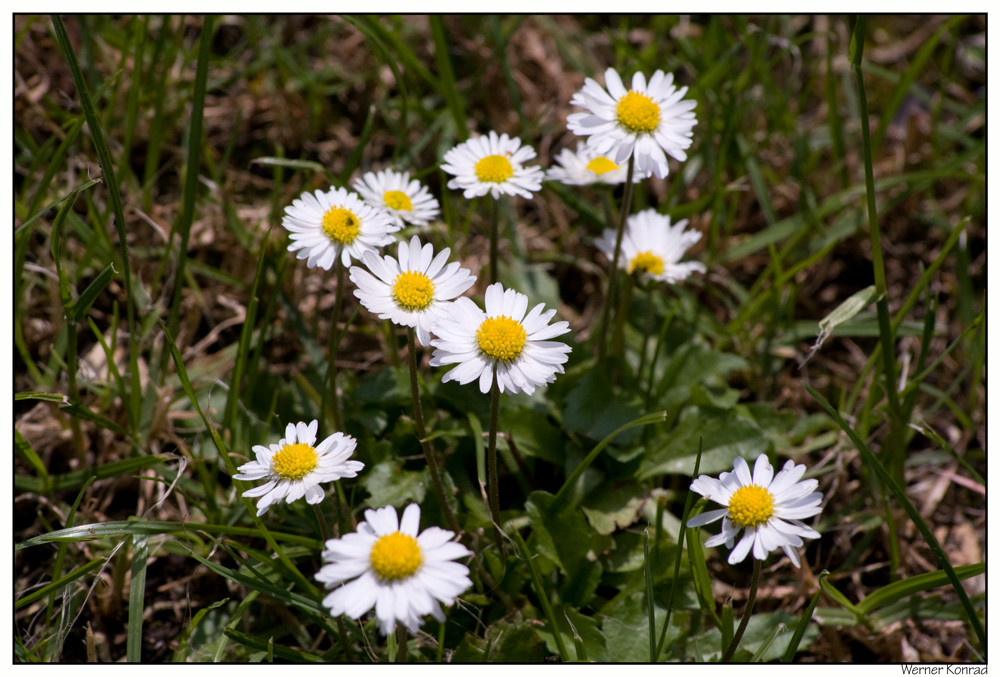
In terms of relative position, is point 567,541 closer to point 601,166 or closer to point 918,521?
point 918,521

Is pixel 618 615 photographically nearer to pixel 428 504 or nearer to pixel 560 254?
pixel 428 504

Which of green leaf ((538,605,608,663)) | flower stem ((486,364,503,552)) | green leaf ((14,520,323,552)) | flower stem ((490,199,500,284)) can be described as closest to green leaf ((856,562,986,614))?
green leaf ((538,605,608,663))

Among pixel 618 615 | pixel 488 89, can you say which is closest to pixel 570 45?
pixel 488 89

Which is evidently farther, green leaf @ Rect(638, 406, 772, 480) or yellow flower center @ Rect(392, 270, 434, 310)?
green leaf @ Rect(638, 406, 772, 480)

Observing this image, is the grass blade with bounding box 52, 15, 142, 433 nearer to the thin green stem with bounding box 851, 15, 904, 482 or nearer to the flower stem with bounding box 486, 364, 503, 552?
the flower stem with bounding box 486, 364, 503, 552

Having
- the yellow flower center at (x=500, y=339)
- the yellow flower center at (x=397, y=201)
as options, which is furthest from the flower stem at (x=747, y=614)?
the yellow flower center at (x=397, y=201)

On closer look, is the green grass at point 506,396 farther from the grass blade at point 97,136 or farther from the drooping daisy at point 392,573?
the drooping daisy at point 392,573
